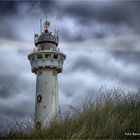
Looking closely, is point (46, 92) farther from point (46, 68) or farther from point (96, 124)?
point (96, 124)

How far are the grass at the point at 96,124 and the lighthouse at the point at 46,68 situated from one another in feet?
57.4

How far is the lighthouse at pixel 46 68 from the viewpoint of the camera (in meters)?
22.9

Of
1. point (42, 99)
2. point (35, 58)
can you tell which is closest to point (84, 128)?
point (42, 99)

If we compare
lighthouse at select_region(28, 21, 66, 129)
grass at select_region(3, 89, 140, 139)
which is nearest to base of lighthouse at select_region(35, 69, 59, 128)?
lighthouse at select_region(28, 21, 66, 129)

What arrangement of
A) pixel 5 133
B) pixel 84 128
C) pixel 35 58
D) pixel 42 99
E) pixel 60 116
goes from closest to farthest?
pixel 84 128 → pixel 5 133 → pixel 60 116 → pixel 42 99 → pixel 35 58

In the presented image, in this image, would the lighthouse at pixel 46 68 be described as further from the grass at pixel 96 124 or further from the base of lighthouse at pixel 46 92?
the grass at pixel 96 124

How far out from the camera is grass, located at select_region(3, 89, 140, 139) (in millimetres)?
4574

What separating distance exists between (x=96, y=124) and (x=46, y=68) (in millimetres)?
19221

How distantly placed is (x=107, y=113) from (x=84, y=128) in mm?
640

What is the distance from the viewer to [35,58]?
24562 mm

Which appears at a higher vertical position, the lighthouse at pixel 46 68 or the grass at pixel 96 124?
the lighthouse at pixel 46 68

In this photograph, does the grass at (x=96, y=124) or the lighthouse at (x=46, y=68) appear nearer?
the grass at (x=96, y=124)

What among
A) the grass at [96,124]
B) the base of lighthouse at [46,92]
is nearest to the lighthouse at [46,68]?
the base of lighthouse at [46,92]

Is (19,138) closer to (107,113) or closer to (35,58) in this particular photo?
(107,113)
